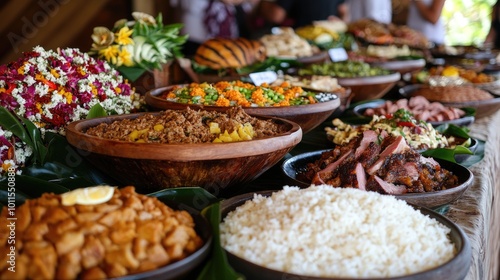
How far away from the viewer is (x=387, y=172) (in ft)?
4.49

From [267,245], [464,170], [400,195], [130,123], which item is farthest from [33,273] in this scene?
[464,170]

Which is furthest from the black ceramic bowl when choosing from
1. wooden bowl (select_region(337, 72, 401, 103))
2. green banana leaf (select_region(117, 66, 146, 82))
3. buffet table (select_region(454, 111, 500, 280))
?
green banana leaf (select_region(117, 66, 146, 82))

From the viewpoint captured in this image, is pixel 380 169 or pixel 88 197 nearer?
pixel 88 197

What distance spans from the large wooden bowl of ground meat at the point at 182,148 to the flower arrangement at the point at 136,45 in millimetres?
821

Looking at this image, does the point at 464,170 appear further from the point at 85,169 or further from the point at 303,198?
the point at 85,169

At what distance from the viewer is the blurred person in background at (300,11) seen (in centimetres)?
583

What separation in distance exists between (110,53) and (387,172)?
1.36m

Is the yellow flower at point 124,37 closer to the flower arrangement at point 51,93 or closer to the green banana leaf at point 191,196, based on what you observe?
the flower arrangement at point 51,93

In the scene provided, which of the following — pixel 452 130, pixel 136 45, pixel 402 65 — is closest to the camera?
pixel 452 130

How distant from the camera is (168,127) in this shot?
4.43 ft

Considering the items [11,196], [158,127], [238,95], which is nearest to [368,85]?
[238,95]

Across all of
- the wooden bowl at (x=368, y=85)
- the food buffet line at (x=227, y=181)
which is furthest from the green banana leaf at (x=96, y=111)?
the wooden bowl at (x=368, y=85)

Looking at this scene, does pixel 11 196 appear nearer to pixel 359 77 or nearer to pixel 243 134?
pixel 243 134

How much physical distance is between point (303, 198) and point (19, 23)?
5144mm
